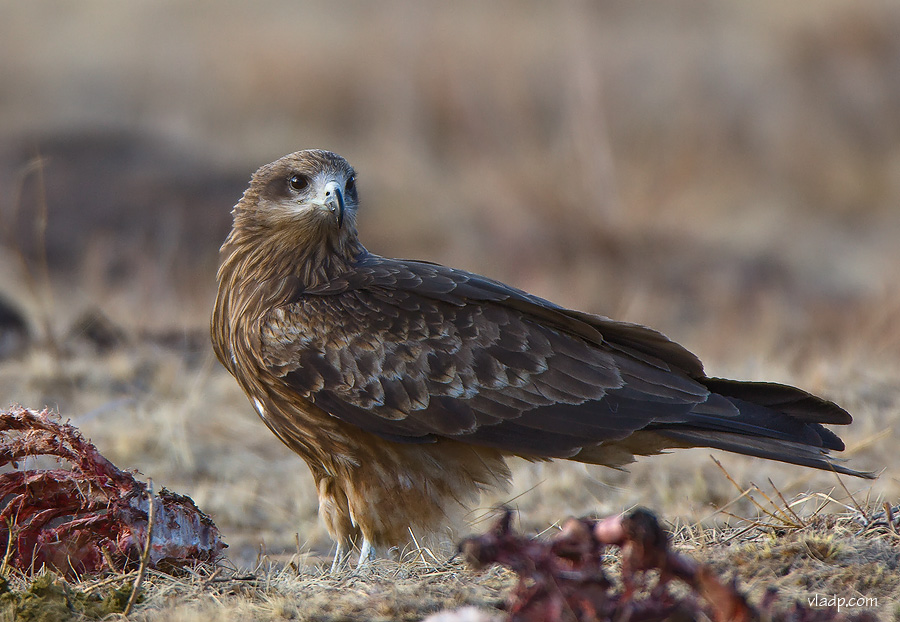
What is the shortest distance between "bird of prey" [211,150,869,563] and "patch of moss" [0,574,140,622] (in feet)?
3.77

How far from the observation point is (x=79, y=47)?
2061 cm

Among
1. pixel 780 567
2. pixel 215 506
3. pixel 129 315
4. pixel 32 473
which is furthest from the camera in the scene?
pixel 129 315

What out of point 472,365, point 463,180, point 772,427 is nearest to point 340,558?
point 472,365

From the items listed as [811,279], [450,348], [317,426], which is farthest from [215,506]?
[811,279]

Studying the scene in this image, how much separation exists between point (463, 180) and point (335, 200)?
10.8 meters

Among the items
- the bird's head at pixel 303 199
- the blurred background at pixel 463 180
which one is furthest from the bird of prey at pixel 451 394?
the blurred background at pixel 463 180

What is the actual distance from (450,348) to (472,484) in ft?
1.75

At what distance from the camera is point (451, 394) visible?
13.5ft

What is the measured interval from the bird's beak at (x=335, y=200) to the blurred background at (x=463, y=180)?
1.66 metres

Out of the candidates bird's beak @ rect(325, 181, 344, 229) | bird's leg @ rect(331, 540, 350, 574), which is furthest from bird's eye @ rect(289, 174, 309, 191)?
bird's leg @ rect(331, 540, 350, 574)

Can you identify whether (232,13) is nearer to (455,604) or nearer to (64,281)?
(64,281)

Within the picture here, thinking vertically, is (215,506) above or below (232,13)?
below

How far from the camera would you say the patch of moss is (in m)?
3.05

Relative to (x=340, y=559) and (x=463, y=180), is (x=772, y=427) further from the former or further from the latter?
(x=463, y=180)
